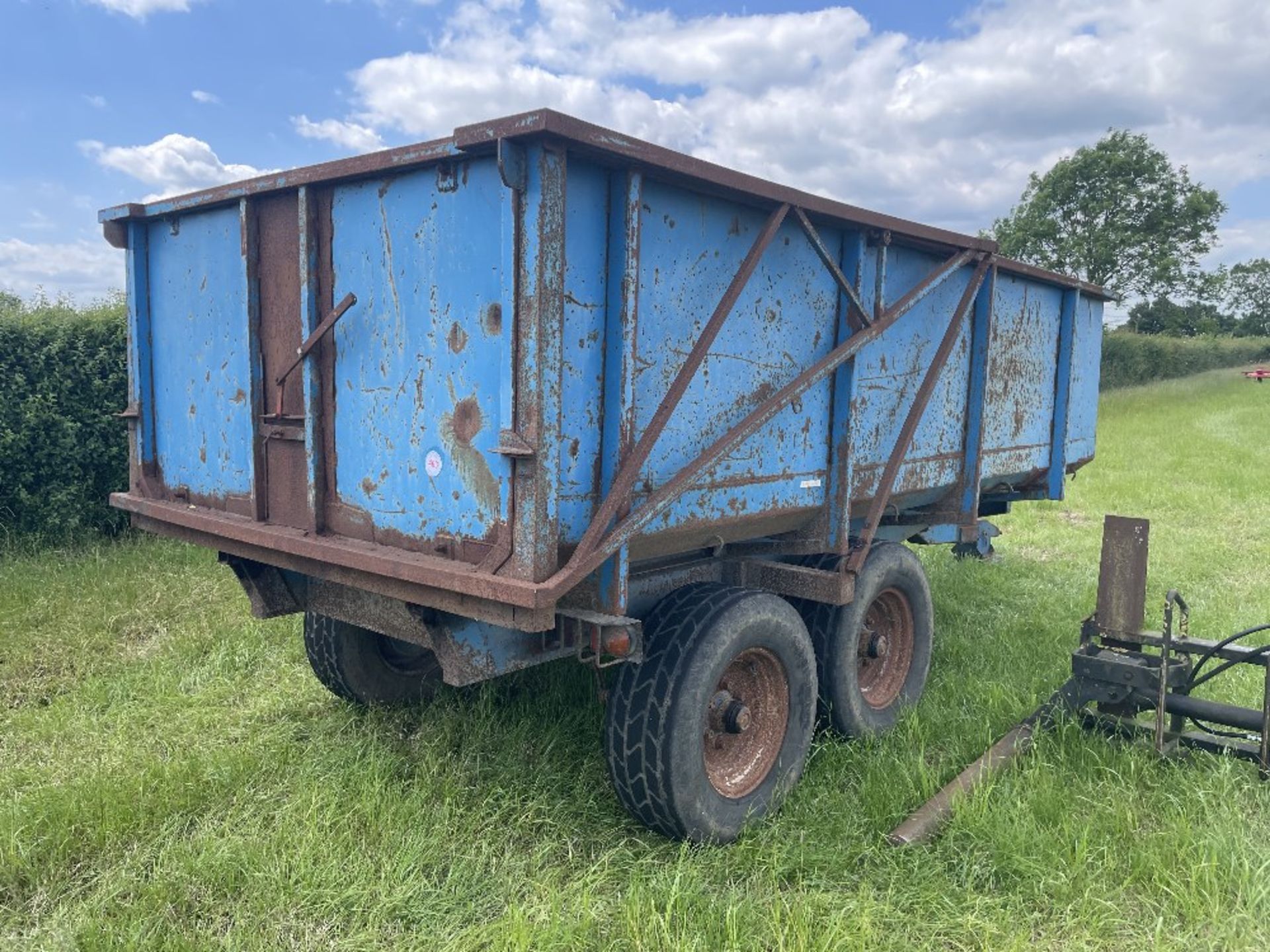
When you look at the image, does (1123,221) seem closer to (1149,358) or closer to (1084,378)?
(1149,358)

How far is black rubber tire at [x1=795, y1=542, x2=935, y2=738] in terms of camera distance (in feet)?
13.7

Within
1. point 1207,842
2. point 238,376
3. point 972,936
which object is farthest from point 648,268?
point 1207,842

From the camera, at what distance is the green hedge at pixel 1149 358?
1277 inches

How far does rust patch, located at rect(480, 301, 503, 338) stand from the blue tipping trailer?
1 cm

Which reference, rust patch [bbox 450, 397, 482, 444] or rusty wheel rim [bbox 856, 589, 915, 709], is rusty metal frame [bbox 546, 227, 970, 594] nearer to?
rust patch [bbox 450, 397, 482, 444]

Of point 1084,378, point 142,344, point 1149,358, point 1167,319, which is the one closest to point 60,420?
point 142,344

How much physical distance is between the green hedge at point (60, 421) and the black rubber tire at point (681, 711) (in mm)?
6043

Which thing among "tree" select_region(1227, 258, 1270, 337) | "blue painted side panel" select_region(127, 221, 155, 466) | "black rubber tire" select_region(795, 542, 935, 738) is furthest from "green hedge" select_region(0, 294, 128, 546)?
"tree" select_region(1227, 258, 1270, 337)

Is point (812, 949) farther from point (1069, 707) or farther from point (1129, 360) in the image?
point (1129, 360)

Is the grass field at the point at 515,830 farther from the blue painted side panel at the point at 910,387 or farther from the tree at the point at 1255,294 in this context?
the tree at the point at 1255,294

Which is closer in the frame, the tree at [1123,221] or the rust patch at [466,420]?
the rust patch at [466,420]

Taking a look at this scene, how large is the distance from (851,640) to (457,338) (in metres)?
2.35

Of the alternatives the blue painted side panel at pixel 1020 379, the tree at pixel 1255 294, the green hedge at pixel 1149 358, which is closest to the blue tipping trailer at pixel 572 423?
the blue painted side panel at pixel 1020 379

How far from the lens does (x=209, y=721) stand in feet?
14.5
